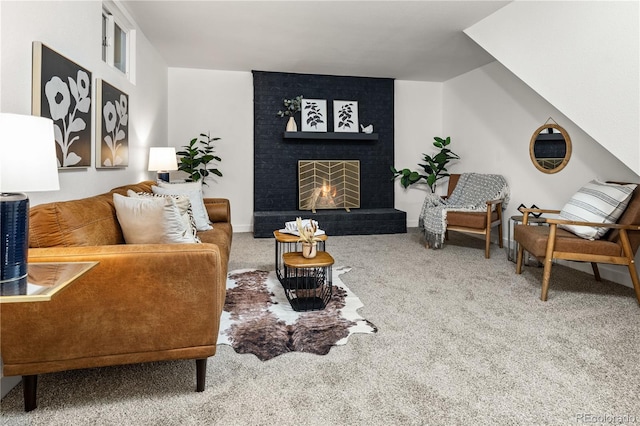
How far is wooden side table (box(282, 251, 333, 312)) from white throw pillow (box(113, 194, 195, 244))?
0.83 m

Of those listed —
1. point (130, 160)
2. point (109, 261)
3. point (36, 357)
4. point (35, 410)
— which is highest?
point (130, 160)

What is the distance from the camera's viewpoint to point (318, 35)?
4.38 m

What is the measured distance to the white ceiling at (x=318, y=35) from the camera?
11.9 ft

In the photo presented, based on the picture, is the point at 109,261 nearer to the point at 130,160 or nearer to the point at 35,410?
the point at 35,410

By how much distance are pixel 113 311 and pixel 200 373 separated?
48cm

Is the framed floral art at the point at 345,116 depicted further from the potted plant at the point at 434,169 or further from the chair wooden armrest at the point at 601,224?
the chair wooden armrest at the point at 601,224

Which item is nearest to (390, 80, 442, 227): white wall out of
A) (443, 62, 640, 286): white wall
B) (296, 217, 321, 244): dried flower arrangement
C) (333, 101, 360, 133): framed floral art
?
(443, 62, 640, 286): white wall

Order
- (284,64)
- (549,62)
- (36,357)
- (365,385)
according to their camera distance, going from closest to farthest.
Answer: (36,357) → (365,385) → (549,62) → (284,64)

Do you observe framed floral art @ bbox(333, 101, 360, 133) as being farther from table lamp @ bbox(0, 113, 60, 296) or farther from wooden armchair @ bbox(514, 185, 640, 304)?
table lamp @ bbox(0, 113, 60, 296)

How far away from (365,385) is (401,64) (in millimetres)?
4931

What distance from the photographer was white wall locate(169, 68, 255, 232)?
19.4 feet

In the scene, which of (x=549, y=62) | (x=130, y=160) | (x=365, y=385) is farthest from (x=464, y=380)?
(x=130, y=160)

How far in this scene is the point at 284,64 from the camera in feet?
18.4

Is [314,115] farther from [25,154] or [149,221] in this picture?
[25,154]
